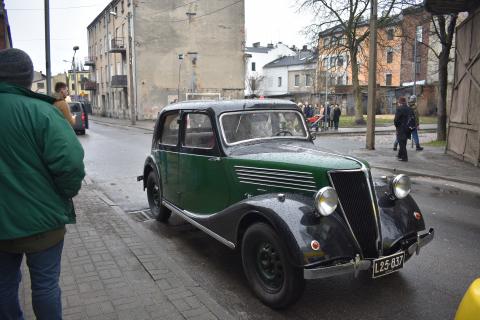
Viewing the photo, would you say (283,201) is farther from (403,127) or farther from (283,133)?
(403,127)

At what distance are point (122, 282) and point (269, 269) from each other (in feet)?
4.72

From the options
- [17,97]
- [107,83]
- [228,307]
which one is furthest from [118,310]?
[107,83]

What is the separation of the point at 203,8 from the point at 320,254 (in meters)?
39.3

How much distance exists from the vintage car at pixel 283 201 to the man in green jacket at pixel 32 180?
6.06 ft

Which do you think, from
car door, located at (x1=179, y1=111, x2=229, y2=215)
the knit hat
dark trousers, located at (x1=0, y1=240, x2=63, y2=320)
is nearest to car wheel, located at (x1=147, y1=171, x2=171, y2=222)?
car door, located at (x1=179, y1=111, x2=229, y2=215)

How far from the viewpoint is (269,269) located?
3992mm

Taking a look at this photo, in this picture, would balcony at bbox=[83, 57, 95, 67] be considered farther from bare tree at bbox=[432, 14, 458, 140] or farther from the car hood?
the car hood

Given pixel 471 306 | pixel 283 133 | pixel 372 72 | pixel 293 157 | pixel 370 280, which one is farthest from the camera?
pixel 372 72

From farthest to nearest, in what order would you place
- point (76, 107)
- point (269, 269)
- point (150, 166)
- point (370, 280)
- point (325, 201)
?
1. point (76, 107)
2. point (150, 166)
3. point (370, 280)
4. point (269, 269)
5. point (325, 201)

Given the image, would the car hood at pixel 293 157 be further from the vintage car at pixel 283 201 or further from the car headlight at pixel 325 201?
the car headlight at pixel 325 201

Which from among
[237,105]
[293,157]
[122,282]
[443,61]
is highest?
[443,61]

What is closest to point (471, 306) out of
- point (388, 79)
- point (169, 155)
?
point (169, 155)

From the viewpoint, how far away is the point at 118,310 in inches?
140

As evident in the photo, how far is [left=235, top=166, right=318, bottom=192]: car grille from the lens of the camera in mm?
3975
